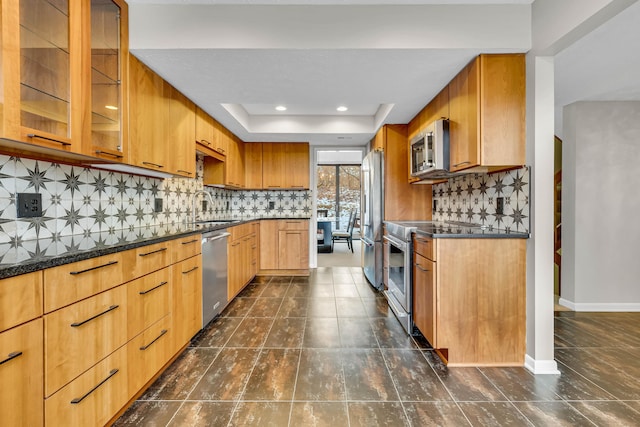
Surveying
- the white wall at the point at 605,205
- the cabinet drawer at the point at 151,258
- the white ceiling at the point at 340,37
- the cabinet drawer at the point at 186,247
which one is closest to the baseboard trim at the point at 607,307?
the white wall at the point at 605,205

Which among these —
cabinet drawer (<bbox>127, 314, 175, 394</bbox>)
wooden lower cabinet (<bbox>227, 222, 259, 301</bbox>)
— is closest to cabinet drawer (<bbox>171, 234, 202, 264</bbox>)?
cabinet drawer (<bbox>127, 314, 175, 394</bbox>)

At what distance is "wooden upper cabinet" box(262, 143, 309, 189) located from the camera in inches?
181

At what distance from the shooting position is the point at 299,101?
2.80m

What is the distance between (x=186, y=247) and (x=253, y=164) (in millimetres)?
2691

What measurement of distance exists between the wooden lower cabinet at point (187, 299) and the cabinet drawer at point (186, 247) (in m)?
0.04

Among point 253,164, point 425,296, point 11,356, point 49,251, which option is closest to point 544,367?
point 425,296

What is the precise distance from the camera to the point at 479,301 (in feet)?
6.42

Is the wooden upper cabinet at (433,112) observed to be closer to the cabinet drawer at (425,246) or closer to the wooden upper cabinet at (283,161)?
the cabinet drawer at (425,246)

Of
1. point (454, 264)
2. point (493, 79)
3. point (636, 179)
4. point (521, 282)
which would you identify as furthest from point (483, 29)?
point (636, 179)

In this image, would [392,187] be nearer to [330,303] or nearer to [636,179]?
[330,303]

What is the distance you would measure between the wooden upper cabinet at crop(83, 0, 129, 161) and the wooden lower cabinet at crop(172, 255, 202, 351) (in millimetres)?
862

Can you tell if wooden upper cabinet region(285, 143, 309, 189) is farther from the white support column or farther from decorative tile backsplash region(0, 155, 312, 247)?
the white support column

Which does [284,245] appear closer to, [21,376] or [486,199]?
[486,199]

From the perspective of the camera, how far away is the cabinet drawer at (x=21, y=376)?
0.90 meters
